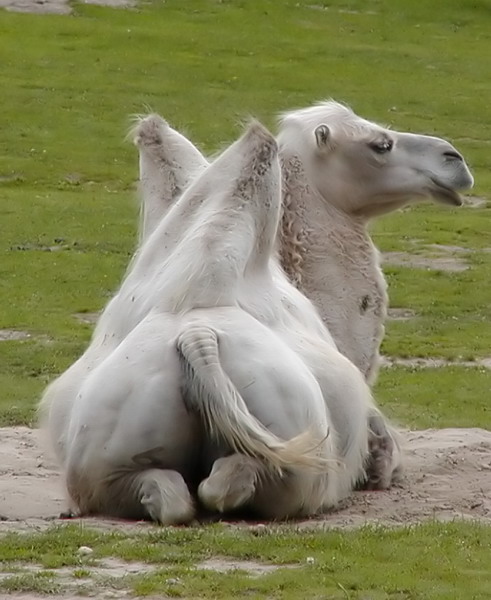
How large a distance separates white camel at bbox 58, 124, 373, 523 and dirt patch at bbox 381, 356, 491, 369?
5836 mm

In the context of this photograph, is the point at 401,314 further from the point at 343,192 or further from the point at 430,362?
the point at 343,192

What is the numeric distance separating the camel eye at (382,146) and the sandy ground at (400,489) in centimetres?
148

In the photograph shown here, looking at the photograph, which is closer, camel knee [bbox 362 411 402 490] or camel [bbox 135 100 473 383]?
camel knee [bbox 362 411 402 490]

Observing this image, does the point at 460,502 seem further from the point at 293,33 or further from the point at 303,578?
the point at 293,33

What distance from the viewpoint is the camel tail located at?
565 cm

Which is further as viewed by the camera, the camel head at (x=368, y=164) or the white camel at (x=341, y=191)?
the camel head at (x=368, y=164)

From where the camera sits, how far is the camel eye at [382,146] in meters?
7.91

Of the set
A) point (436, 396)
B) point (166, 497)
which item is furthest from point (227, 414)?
point (436, 396)

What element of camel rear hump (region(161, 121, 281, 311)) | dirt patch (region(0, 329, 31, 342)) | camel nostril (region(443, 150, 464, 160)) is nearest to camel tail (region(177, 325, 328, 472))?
camel rear hump (region(161, 121, 281, 311))

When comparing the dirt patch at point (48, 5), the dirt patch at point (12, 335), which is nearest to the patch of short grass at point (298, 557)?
the dirt patch at point (12, 335)

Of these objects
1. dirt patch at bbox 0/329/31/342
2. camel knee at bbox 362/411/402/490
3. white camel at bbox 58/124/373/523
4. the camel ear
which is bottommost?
dirt patch at bbox 0/329/31/342

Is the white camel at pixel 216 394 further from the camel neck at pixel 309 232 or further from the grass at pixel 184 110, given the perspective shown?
the grass at pixel 184 110

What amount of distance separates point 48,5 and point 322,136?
A: 29038 millimetres

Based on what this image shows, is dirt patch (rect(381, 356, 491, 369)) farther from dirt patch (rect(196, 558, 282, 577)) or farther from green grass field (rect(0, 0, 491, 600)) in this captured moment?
dirt patch (rect(196, 558, 282, 577))
